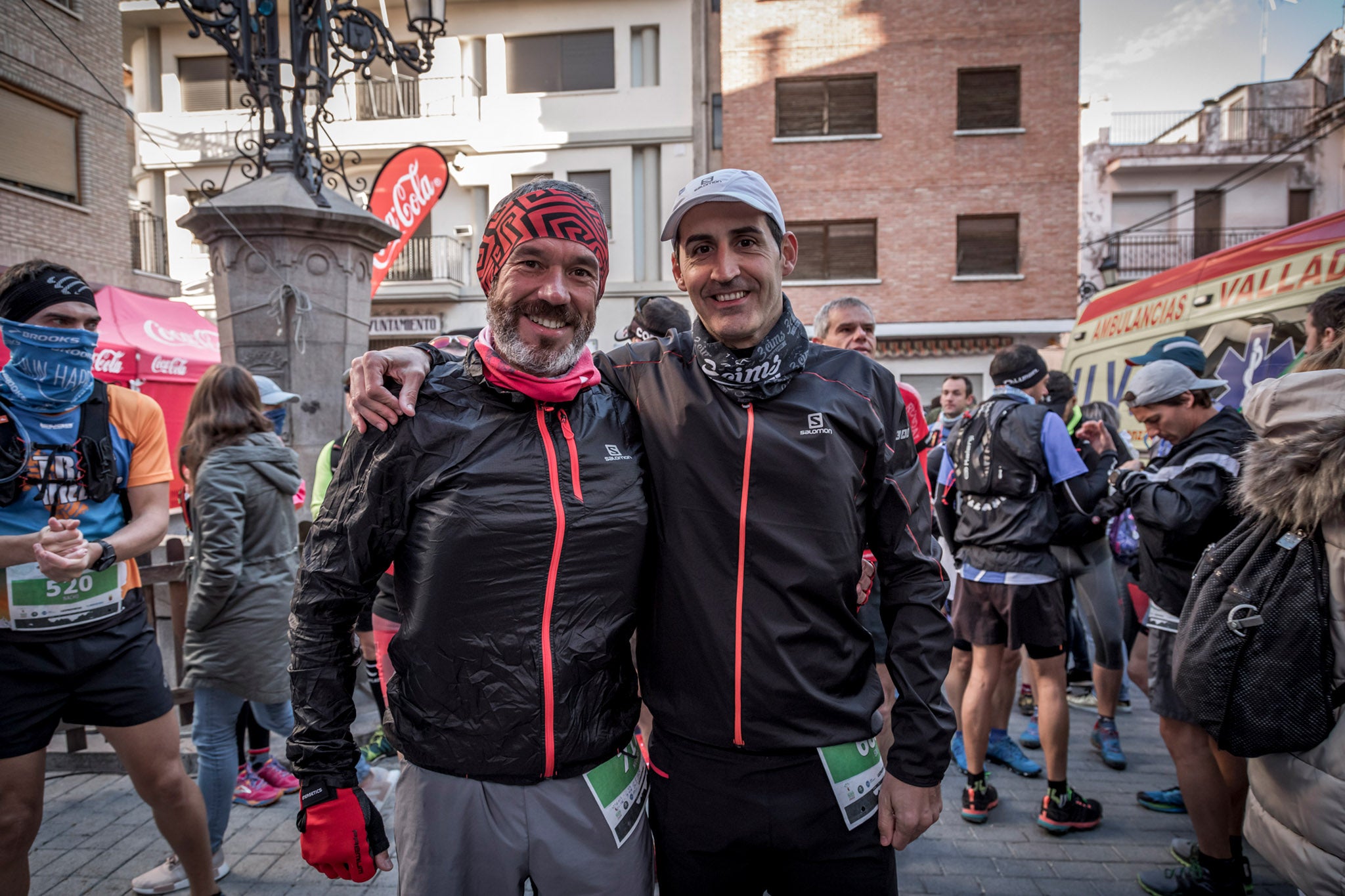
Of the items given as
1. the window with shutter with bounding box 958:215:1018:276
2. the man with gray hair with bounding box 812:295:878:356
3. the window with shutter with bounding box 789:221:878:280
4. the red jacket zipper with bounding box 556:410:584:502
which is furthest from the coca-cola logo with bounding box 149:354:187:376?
the window with shutter with bounding box 958:215:1018:276

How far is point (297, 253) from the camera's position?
5.34 m

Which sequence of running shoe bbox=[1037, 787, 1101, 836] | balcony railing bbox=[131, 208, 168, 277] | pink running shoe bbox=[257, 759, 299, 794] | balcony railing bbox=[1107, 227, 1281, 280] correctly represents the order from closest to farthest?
running shoe bbox=[1037, 787, 1101, 836]
pink running shoe bbox=[257, 759, 299, 794]
balcony railing bbox=[131, 208, 168, 277]
balcony railing bbox=[1107, 227, 1281, 280]

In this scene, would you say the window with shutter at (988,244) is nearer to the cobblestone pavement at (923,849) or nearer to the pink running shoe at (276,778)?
the cobblestone pavement at (923,849)

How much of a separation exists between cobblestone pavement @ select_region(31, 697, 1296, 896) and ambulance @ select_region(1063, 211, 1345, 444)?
3041 millimetres

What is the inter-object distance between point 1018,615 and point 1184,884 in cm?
124

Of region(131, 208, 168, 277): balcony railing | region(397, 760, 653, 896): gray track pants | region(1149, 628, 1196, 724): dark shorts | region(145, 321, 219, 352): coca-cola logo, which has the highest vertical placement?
region(131, 208, 168, 277): balcony railing

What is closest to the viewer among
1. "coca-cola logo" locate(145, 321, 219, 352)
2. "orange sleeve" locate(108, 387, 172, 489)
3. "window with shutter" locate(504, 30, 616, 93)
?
"orange sleeve" locate(108, 387, 172, 489)

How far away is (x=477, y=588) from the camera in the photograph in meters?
1.72

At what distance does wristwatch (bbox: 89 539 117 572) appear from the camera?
2.56 metres

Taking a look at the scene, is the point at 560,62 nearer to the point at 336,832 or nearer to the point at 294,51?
the point at 294,51

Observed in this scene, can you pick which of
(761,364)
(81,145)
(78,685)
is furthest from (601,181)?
(761,364)

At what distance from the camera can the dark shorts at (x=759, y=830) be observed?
1773 mm

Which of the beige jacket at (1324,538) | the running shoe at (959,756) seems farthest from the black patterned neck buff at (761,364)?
the running shoe at (959,756)

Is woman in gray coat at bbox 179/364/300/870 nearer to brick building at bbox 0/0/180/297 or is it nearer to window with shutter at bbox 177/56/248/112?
brick building at bbox 0/0/180/297
